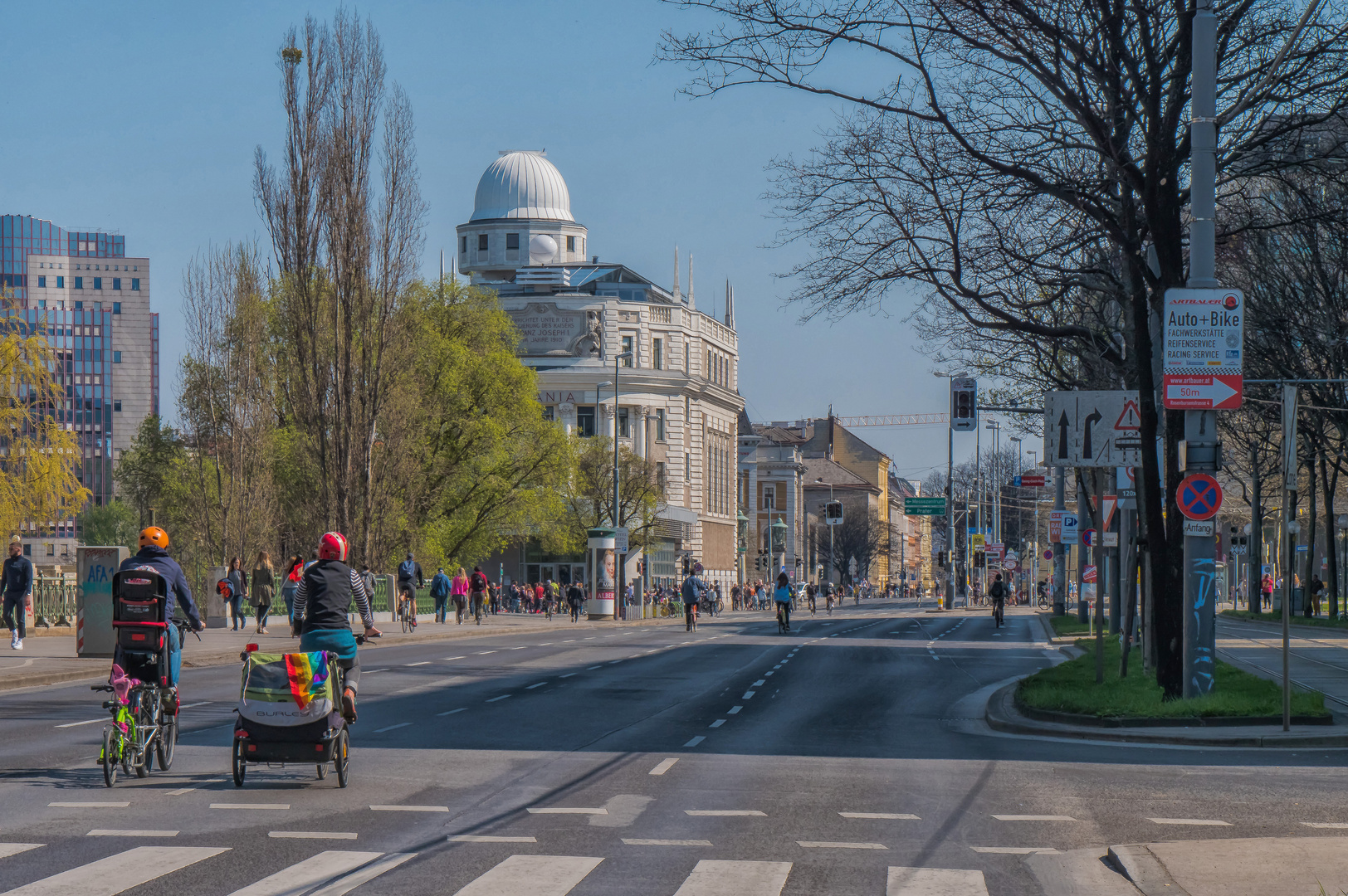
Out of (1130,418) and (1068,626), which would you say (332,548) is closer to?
(1130,418)

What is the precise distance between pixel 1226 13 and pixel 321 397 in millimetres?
29462

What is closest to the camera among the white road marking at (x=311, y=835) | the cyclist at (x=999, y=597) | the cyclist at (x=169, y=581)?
the white road marking at (x=311, y=835)

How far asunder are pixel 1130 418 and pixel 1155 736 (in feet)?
19.1

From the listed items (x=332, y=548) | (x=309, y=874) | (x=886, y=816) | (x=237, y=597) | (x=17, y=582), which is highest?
(x=332, y=548)

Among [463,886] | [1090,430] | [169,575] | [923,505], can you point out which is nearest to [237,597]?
[1090,430]

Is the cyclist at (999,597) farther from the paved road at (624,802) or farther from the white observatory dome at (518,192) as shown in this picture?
the white observatory dome at (518,192)

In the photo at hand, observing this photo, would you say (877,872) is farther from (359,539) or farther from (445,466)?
(445,466)

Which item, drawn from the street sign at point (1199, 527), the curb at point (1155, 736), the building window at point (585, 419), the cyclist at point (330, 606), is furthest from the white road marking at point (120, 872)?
the building window at point (585, 419)

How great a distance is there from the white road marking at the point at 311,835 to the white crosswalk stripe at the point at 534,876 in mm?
Result: 1206

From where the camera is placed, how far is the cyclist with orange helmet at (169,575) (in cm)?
1214

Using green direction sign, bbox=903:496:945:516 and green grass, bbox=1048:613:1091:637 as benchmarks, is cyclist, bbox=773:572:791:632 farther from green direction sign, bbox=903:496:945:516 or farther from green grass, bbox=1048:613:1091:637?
green direction sign, bbox=903:496:945:516

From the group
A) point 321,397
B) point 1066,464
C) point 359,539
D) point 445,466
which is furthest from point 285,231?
point 1066,464

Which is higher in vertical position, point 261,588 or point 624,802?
point 261,588

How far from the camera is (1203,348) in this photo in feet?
54.7
